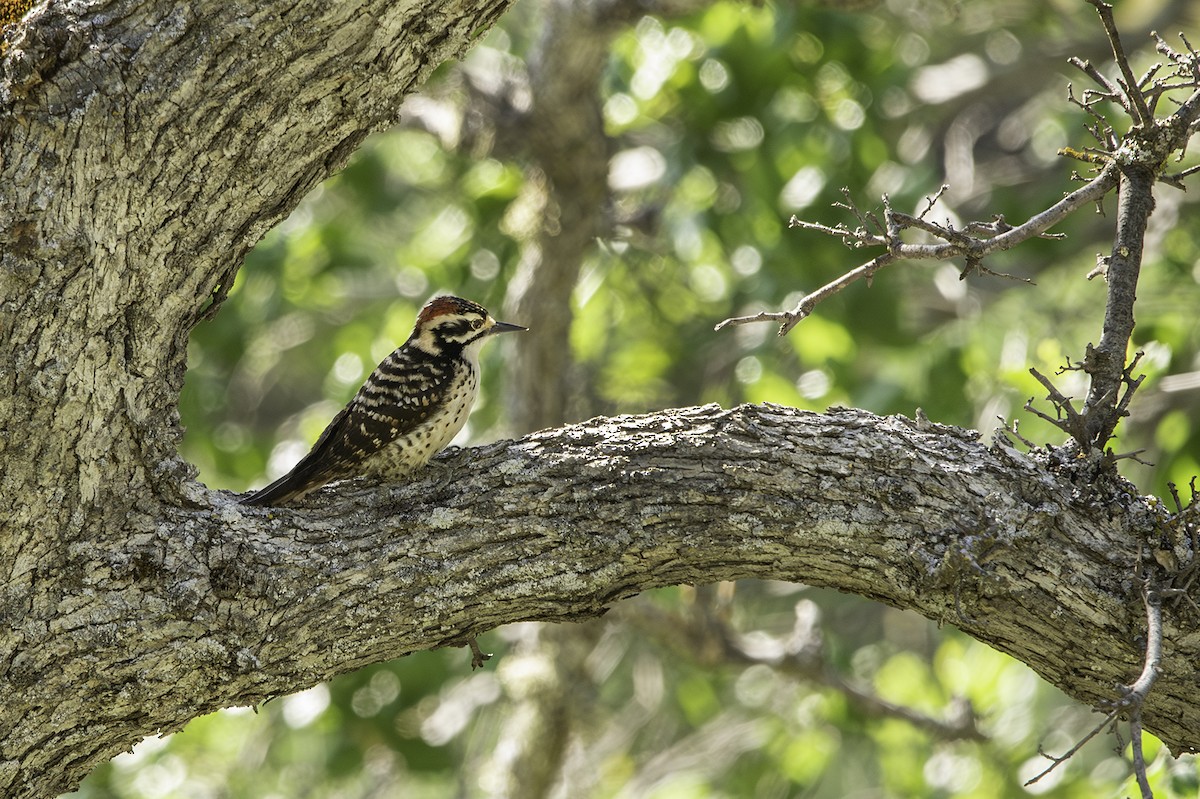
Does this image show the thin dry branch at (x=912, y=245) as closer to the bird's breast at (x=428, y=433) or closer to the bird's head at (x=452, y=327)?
the bird's breast at (x=428, y=433)

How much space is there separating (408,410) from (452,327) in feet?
2.09

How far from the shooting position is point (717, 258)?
747 centimetres

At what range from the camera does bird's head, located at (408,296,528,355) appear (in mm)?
4879

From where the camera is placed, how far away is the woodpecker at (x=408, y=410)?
418 centimetres

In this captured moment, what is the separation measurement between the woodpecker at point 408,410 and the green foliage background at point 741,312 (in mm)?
1660

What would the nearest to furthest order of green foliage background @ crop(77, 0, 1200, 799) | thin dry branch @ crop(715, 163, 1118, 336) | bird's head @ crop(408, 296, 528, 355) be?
thin dry branch @ crop(715, 163, 1118, 336), bird's head @ crop(408, 296, 528, 355), green foliage background @ crop(77, 0, 1200, 799)

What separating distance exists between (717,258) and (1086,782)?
3.53m

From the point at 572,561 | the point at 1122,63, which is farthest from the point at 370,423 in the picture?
the point at 1122,63

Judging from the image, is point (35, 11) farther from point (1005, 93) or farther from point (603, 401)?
point (1005, 93)

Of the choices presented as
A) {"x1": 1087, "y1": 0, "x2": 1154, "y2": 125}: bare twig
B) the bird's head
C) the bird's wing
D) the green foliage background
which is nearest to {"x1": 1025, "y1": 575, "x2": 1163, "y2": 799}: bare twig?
{"x1": 1087, "y1": 0, "x2": 1154, "y2": 125}: bare twig

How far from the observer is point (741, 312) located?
789 centimetres

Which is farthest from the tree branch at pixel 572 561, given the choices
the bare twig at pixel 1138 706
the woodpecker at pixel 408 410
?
the woodpecker at pixel 408 410

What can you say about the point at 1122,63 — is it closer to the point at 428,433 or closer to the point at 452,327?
the point at 428,433

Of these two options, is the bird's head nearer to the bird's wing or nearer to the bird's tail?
the bird's wing
